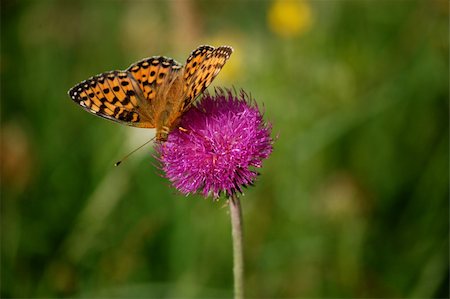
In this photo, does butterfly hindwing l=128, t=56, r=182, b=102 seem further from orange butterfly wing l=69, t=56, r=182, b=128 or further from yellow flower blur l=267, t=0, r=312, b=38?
yellow flower blur l=267, t=0, r=312, b=38

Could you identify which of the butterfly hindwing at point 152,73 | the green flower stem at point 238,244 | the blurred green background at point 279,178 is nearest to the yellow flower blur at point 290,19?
the blurred green background at point 279,178

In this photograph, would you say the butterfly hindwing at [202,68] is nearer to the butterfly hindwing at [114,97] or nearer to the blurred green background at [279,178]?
the butterfly hindwing at [114,97]

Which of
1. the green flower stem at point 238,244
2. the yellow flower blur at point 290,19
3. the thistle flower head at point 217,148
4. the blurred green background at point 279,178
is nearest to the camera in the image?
the green flower stem at point 238,244

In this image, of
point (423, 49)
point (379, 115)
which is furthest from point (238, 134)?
point (423, 49)

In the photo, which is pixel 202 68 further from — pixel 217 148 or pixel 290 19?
pixel 290 19

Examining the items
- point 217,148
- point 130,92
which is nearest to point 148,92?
point 130,92

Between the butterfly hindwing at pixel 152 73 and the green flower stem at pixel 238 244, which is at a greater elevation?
the butterfly hindwing at pixel 152 73

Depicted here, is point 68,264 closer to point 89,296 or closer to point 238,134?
point 89,296
